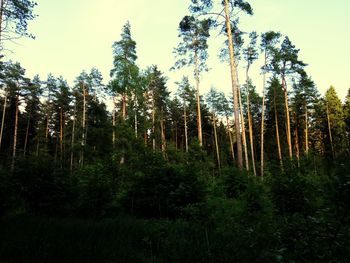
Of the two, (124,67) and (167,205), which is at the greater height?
(124,67)

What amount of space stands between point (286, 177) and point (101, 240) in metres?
6.34

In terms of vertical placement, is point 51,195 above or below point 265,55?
below

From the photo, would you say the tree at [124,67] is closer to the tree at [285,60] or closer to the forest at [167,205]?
the forest at [167,205]

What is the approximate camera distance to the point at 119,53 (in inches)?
1041

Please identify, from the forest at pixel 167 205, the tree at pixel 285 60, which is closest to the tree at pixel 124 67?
the forest at pixel 167 205

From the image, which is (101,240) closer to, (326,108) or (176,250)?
(176,250)

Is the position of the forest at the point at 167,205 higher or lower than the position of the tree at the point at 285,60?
lower

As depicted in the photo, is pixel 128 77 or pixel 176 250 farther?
pixel 128 77

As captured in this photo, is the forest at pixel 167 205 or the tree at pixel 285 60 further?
the tree at pixel 285 60

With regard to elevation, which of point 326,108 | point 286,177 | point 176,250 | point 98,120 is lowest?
point 176,250

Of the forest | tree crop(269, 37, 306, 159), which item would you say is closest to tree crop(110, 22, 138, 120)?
the forest

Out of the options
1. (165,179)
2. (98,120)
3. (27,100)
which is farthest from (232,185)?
(27,100)

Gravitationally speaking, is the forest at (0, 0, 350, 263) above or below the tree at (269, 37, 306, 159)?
below

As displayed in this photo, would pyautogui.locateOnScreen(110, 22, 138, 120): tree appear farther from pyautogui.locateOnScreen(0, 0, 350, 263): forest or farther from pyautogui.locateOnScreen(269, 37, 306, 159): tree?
pyautogui.locateOnScreen(269, 37, 306, 159): tree
